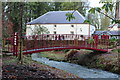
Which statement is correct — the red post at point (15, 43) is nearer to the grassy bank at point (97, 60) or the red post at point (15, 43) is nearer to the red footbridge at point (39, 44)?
the red footbridge at point (39, 44)

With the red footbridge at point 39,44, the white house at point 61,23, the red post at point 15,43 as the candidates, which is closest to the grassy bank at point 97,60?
the red footbridge at point 39,44

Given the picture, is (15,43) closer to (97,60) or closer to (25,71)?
(25,71)

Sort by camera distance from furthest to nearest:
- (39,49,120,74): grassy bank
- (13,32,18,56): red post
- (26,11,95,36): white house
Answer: (26,11,95,36): white house → (39,49,120,74): grassy bank → (13,32,18,56): red post

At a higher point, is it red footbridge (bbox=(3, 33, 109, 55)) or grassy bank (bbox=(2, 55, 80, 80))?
red footbridge (bbox=(3, 33, 109, 55))

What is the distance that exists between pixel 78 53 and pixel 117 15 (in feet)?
23.8

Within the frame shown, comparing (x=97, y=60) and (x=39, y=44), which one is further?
(x=97, y=60)

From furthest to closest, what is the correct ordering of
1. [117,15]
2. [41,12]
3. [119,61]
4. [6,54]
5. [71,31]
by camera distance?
[71,31] < [41,12] < [119,61] < [6,54] < [117,15]

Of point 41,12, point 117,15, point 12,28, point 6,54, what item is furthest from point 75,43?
point 117,15

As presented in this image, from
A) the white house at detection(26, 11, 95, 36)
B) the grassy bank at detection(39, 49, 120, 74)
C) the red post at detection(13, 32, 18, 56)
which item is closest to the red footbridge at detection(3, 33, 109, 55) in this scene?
the red post at detection(13, 32, 18, 56)

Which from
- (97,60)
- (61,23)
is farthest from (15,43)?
(61,23)

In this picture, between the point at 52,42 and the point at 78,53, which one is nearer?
the point at 52,42

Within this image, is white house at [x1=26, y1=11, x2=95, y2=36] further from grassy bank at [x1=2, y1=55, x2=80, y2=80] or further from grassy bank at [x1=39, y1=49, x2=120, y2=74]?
grassy bank at [x1=2, y1=55, x2=80, y2=80]

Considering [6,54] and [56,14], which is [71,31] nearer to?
[56,14]

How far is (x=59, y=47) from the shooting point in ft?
19.3
